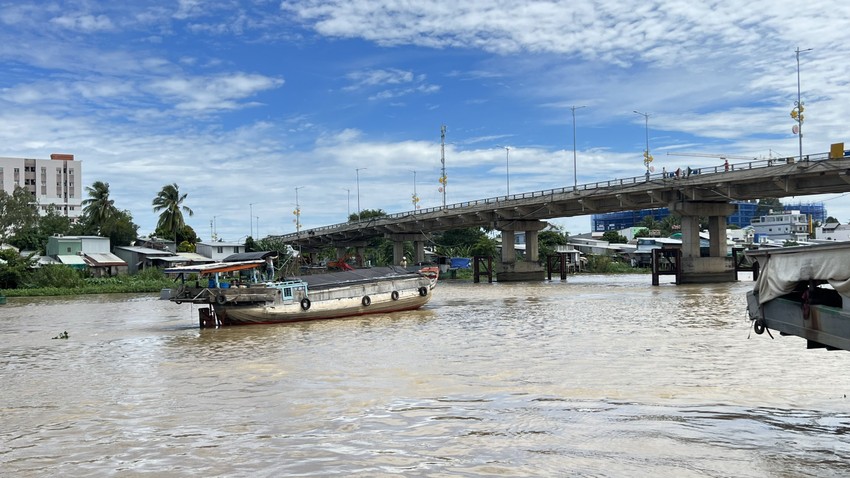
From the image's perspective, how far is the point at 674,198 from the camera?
5556 centimetres

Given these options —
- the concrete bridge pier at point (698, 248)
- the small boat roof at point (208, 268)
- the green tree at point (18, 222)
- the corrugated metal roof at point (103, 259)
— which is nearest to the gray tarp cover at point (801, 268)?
the small boat roof at point (208, 268)

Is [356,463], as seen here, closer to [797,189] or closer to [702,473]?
[702,473]

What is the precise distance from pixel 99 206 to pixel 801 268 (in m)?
92.0

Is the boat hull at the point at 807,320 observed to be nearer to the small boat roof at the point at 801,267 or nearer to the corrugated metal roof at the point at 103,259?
the small boat roof at the point at 801,267

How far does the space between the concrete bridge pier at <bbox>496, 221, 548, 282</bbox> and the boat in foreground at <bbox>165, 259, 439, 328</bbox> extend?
35.7 meters

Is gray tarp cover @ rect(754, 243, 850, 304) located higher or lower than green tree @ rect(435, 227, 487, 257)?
lower

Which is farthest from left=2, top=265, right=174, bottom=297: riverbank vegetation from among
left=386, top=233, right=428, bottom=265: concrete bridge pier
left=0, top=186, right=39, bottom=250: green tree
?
left=386, top=233, right=428, bottom=265: concrete bridge pier

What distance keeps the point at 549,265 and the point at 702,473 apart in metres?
64.6

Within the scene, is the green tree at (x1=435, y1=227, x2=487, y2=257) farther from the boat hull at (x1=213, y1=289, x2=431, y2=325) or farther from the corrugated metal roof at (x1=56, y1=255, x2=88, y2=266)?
the boat hull at (x1=213, y1=289, x2=431, y2=325)

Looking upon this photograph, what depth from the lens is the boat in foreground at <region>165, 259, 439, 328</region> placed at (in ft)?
95.7

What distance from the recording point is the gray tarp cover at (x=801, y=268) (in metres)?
7.60

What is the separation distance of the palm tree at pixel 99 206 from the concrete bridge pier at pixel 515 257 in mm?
49254

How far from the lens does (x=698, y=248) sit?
56188 millimetres

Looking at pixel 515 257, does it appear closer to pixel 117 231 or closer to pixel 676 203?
pixel 676 203
